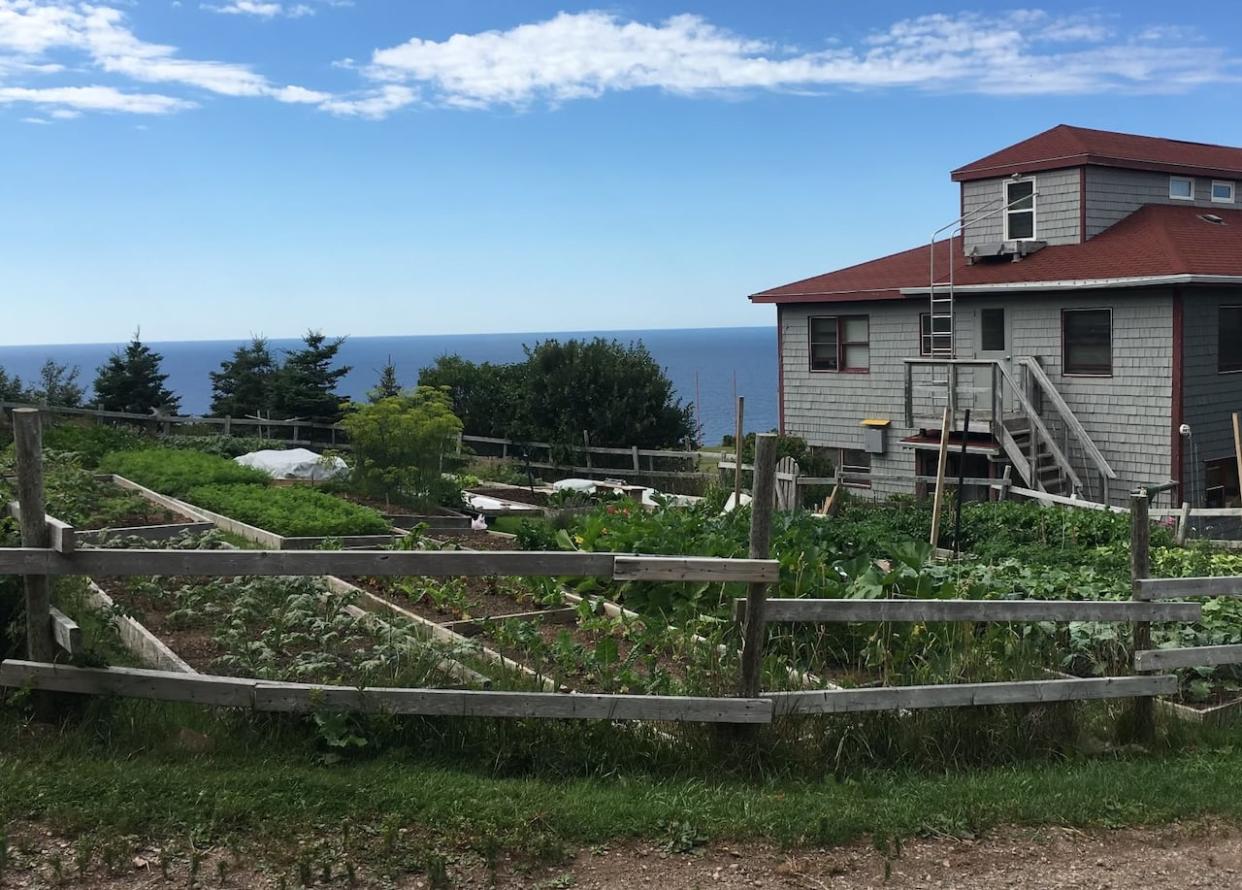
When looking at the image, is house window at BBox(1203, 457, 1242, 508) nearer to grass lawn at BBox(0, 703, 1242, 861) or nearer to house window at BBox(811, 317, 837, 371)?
house window at BBox(811, 317, 837, 371)

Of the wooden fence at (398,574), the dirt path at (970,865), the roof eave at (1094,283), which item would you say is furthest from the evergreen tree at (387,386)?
the dirt path at (970,865)

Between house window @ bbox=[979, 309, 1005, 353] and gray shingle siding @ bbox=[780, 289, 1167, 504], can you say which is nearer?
gray shingle siding @ bbox=[780, 289, 1167, 504]

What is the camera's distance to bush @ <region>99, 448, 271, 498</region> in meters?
18.6

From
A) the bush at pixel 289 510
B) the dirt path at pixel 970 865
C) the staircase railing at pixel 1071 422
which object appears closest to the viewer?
the dirt path at pixel 970 865

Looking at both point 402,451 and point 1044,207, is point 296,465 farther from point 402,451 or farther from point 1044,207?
point 1044,207

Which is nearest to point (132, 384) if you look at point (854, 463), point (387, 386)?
point (387, 386)

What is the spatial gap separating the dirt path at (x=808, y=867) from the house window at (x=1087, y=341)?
1830cm

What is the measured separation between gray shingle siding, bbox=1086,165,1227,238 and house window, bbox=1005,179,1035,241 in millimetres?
1178

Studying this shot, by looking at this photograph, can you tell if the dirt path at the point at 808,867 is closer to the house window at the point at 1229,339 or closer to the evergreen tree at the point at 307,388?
the house window at the point at 1229,339

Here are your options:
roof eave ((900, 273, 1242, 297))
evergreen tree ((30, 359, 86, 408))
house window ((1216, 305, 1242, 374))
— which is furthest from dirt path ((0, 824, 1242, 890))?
evergreen tree ((30, 359, 86, 408))

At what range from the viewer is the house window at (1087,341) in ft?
75.0

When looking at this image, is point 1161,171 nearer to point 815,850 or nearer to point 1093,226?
point 1093,226

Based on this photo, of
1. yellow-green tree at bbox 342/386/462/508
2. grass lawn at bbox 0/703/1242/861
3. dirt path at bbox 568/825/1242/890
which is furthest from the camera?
yellow-green tree at bbox 342/386/462/508

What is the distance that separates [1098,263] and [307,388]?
2330 centimetres
